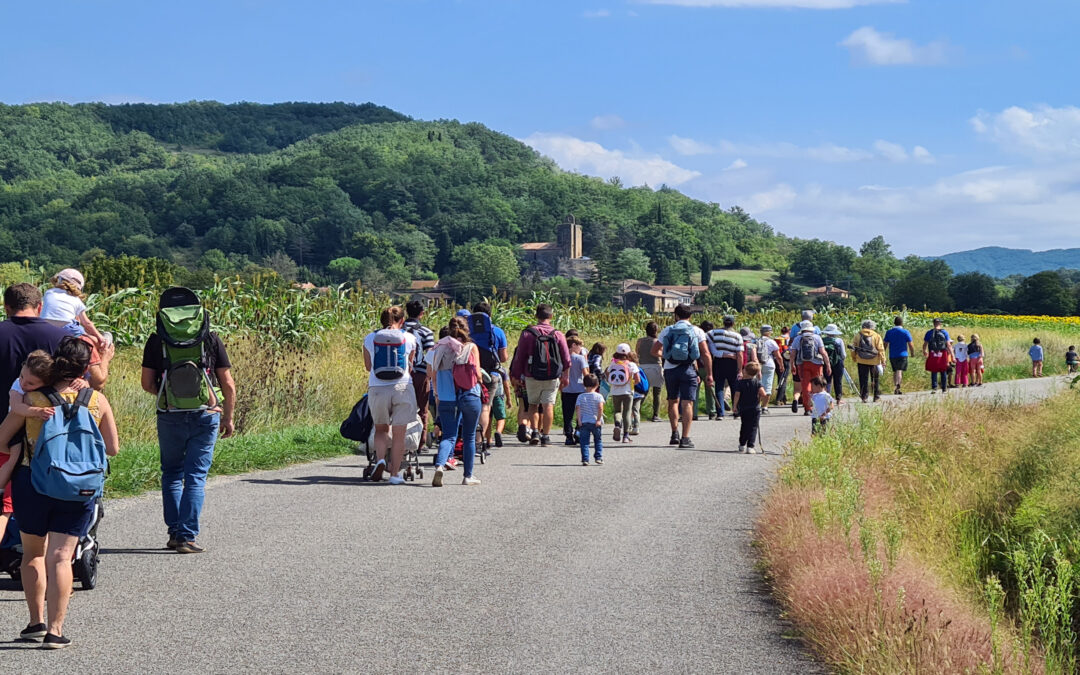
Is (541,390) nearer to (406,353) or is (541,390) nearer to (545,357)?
(545,357)

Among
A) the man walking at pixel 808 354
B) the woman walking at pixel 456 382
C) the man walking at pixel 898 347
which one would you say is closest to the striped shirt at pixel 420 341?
the woman walking at pixel 456 382

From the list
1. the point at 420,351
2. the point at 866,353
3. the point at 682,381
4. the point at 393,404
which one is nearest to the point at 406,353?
the point at 393,404

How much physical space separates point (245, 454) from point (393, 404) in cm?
250

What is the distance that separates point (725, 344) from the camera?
2091 centimetres

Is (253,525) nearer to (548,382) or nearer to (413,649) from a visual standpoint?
(413,649)

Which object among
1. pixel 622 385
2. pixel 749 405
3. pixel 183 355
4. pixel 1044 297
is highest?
pixel 1044 297

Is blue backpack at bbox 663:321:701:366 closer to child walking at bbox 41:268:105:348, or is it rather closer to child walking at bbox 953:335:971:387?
child walking at bbox 41:268:105:348

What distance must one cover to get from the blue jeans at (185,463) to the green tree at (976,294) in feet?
339

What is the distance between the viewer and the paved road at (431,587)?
5.81 metres

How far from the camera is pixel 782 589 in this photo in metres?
7.28

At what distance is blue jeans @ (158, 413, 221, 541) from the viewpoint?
837cm

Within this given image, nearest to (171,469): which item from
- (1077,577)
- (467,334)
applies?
(467,334)

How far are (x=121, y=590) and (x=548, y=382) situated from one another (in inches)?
375

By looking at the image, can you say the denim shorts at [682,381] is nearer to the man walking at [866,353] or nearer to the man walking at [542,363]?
the man walking at [542,363]
